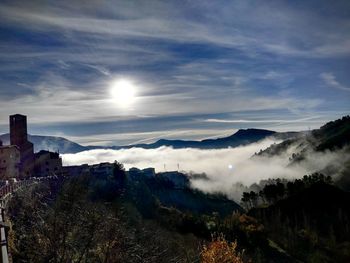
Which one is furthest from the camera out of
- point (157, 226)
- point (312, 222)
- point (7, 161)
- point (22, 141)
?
point (312, 222)

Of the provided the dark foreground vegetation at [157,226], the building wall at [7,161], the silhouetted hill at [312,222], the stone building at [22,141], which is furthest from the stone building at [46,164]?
the silhouetted hill at [312,222]

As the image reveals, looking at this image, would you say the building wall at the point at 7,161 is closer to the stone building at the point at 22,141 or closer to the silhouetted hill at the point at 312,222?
the stone building at the point at 22,141

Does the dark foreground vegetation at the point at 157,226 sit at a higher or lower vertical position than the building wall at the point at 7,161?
lower

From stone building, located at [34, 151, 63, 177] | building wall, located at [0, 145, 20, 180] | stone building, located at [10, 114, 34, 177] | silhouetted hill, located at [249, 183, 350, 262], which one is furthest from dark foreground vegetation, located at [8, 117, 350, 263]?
building wall, located at [0, 145, 20, 180]

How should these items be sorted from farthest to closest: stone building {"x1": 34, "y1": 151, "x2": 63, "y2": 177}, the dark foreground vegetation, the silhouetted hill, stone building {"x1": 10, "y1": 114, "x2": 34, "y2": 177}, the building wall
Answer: the silhouetted hill < stone building {"x1": 34, "y1": 151, "x2": 63, "y2": 177} < stone building {"x1": 10, "y1": 114, "x2": 34, "y2": 177} < the building wall < the dark foreground vegetation

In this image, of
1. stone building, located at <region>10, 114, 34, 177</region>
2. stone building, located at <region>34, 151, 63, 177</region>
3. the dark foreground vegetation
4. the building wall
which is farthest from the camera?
stone building, located at <region>34, 151, 63, 177</region>

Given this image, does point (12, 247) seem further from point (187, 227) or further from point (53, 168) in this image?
point (187, 227)

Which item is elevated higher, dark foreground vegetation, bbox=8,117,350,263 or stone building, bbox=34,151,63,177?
stone building, bbox=34,151,63,177

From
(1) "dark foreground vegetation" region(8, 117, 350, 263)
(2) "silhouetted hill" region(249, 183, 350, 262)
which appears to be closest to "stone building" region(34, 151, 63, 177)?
(1) "dark foreground vegetation" region(8, 117, 350, 263)

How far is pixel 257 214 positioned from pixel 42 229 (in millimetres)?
132471

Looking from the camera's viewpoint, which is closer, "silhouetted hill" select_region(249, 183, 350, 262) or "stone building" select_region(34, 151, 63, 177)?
"stone building" select_region(34, 151, 63, 177)

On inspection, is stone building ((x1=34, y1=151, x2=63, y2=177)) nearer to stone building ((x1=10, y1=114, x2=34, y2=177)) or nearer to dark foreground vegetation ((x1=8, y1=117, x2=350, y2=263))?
stone building ((x1=10, y1=114, x2=34, y2=177))

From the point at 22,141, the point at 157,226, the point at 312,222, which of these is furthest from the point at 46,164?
the point at 312,222

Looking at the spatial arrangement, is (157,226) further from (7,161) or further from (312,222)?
(312,222)
